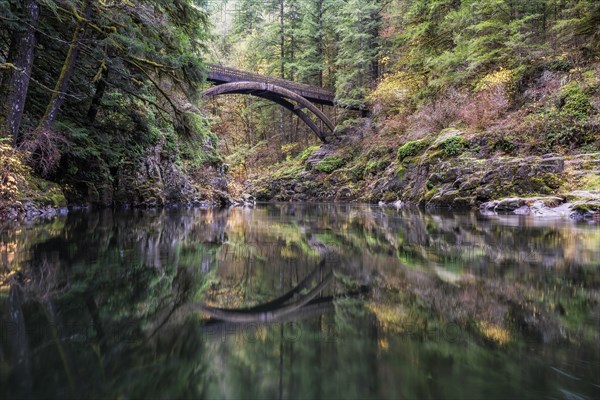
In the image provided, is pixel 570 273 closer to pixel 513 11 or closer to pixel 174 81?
pixel 174 81

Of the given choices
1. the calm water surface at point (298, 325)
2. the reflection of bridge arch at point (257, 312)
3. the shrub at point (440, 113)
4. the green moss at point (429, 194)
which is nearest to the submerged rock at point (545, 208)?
the green moss at point (429, 194)

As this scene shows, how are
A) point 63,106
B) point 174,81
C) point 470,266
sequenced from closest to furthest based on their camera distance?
point 470,266 < point 174,81 < point 63,106

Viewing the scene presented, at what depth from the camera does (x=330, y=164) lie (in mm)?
27734

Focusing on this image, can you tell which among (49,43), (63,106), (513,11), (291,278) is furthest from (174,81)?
(513,11)

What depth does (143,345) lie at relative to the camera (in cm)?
160

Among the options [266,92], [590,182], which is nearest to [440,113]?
[590,182]

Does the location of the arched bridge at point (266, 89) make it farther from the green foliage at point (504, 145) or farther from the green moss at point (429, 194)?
the green foliage at point (504, 145)

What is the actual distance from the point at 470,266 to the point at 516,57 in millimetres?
16807

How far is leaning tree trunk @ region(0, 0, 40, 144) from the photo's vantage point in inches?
297

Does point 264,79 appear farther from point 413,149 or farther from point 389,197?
point 389,197

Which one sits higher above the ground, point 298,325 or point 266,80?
point 266,80

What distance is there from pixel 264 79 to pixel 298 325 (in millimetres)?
25463

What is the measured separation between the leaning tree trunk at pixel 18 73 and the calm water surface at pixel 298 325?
491 centimetres

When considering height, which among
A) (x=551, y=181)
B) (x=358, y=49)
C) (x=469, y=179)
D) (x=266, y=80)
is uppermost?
(x=358, y=49)
